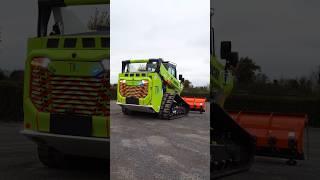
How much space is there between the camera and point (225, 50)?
2.17m

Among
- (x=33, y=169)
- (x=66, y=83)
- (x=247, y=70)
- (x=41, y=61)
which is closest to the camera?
(x=247, y=70)

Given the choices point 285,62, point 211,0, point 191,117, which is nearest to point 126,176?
point 191,117

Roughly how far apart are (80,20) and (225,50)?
34.9 inches

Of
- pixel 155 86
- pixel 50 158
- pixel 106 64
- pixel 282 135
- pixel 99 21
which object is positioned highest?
pixel 99 21

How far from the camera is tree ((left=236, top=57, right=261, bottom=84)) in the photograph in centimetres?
238

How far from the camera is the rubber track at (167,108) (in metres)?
2.09

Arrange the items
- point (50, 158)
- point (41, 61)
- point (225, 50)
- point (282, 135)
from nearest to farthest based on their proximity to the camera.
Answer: point (225, 50) → point (41, 61) → point (50, 158) → point (282, 135)

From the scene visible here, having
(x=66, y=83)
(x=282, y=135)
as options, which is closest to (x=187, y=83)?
(x=66, y=83)

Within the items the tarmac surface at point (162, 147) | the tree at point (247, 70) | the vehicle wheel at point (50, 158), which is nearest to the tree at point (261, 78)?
the tree at point (247, 70)

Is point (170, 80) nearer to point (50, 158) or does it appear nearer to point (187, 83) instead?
point (187, 83)

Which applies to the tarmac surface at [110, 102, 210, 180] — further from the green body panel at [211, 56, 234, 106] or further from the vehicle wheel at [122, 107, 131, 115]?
the green body panel at [211, 56, 234, 106]

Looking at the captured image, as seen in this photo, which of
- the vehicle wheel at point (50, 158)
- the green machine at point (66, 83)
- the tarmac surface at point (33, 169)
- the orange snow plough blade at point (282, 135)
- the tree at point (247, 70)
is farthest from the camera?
the orange snow plough blade at point (282, 135)

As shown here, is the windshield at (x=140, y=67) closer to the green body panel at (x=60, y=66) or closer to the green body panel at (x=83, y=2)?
the green body panel at (x=83, y=2)

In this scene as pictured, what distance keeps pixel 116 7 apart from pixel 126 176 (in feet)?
2.46
